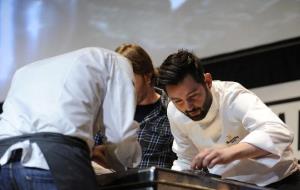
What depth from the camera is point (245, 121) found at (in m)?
2.03

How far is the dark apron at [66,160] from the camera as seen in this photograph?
4.76ft

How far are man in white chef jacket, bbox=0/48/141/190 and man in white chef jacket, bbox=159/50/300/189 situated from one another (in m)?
0.47

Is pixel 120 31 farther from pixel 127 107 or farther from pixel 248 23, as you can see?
pixel 127 107

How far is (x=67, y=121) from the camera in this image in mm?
1506

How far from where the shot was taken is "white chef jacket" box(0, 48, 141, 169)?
151 cm

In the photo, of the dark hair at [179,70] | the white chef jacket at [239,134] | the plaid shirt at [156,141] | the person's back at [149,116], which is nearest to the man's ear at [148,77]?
the person's back at [149,116]

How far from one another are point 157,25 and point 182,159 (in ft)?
5.21

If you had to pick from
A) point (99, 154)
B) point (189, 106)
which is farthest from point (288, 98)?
point (99, 154)

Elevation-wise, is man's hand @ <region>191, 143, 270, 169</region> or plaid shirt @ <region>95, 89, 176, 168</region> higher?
man's hand @ <region>191, 143, 270, 169</region>

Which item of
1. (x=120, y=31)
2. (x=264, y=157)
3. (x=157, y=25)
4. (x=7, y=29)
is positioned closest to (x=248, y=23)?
(x=157, y=25)

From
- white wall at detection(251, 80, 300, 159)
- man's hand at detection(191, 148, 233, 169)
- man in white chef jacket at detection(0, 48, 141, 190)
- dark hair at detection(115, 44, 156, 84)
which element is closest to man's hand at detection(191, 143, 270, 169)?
man's hand at detection(191, 148, 233, 169)

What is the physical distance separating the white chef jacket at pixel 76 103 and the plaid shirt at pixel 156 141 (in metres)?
0.81

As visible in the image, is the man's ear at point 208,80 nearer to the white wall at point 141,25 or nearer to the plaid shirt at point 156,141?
the plaid shirt at point 156,141

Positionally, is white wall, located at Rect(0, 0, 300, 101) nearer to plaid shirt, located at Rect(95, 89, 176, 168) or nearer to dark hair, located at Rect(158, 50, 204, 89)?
plaid shirt, located at Rect(95, 89, 176, 168)
